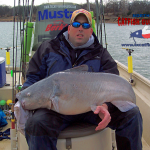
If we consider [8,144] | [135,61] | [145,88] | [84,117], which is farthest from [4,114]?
[135,61]

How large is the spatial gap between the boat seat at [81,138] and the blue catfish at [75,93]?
0.73 feet

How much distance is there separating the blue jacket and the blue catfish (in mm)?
323

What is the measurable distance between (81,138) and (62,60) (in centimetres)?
78

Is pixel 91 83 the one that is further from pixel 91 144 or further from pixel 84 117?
pixel 91 144

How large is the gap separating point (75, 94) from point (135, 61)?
1043 cm

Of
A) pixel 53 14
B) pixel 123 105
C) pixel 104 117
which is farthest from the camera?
pixel 53 14

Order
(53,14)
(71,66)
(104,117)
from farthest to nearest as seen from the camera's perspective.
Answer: (53,14), (71,66), (104,117)

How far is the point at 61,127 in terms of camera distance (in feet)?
6.02

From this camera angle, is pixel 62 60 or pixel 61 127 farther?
pixel 62 60

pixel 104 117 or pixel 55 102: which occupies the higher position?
pixel 55 102

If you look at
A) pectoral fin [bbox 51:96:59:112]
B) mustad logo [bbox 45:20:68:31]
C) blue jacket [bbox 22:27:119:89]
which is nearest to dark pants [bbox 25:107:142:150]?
pectoral fin [bbox 51:96:59:112]

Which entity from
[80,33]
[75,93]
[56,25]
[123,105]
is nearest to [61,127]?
[75,93]

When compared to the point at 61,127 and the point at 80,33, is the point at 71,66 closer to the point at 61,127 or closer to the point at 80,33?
the point at 80,33

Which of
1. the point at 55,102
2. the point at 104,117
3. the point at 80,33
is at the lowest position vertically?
the point at 104,117
